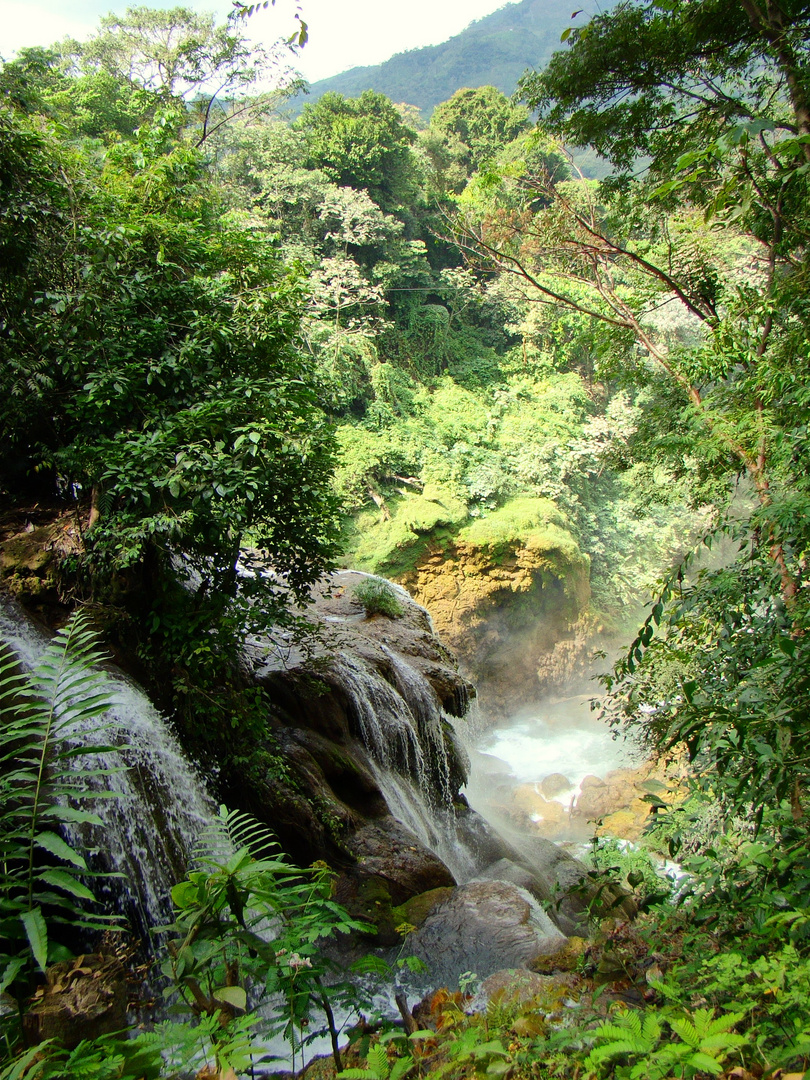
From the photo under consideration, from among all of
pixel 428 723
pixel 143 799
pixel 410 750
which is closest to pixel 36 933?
pixel 143 799

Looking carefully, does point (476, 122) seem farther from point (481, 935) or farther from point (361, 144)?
point (481, 935)

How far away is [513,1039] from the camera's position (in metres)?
2.05

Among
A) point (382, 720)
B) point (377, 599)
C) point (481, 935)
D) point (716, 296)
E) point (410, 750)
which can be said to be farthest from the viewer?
point (377, 599)

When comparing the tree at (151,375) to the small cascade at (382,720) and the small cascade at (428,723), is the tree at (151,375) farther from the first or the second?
the small cascade at (428,723)

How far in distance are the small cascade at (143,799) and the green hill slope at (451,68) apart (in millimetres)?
82636

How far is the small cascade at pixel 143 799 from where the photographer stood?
12.0 ft

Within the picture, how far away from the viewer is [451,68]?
80000mm

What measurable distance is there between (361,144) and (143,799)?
19.1 metres

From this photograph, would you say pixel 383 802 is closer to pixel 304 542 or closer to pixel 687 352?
pixel 304 542

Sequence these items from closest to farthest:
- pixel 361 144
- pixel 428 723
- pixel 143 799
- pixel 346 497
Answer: pixel 143 799 → pixel 346 497 → pixel 428 723 → pixel 361 144

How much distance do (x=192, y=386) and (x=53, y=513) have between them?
1.70 m

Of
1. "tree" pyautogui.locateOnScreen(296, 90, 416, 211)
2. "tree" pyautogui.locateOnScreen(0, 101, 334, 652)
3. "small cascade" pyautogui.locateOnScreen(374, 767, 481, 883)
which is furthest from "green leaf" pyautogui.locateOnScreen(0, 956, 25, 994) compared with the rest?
"tree" pyautogui.locateOnScreen(296, 90, 416, 211)

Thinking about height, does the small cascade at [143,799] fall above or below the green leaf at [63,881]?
below

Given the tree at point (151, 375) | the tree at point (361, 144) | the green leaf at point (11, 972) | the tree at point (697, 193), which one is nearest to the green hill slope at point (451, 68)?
the tree at point (361, 144)
